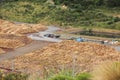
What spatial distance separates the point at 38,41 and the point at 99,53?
1095cm

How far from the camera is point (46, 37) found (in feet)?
154

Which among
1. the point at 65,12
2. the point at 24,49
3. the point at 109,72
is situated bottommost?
the point at 65,12

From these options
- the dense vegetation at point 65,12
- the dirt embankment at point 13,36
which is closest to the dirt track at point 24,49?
the dirt embankment at point 13,36

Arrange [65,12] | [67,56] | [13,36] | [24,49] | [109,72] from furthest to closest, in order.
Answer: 1. [65,12]
2. [13,36]
3. [24,49]
4. [67,56]
5. [109,72]

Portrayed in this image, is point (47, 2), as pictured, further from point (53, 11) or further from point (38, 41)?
point (38, 41)

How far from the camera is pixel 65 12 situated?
225 ft

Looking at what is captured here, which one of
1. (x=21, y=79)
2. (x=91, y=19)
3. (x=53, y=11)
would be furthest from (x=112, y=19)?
(x=21, y=79)

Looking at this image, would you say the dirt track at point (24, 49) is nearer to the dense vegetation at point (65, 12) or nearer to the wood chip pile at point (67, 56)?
the wood chip pile at point (67, 56)

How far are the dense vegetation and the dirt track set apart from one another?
20521mm

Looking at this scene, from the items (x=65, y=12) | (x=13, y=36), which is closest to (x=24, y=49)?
(x=13, y=36)

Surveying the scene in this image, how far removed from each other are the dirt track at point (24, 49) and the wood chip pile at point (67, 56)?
53.2 inches

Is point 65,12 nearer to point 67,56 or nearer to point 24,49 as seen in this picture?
point 24,49

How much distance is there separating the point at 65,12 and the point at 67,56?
35944mm

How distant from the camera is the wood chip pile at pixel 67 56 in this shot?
96.1 ft
